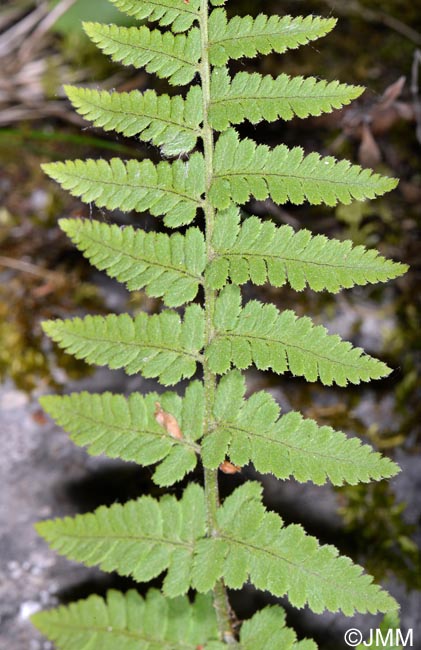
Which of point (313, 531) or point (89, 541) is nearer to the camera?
point (89, 541)

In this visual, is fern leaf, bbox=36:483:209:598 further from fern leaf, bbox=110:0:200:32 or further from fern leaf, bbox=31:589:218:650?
fern leaf, bbox=110:0:200:32

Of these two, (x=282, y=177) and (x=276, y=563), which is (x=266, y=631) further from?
(x=282, y=177)

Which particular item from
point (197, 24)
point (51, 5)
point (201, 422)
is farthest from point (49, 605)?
point (51, 5)

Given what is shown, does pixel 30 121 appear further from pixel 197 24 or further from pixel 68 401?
pixel 68 401

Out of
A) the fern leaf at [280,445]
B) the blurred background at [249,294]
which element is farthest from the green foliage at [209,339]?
the blurred background at [249,294]

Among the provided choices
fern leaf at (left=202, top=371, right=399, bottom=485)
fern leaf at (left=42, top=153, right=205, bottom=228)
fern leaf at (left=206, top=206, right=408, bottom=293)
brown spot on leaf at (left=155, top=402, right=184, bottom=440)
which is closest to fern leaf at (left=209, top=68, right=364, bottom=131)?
fern leaf at (left=42, top=153, right=205, bottom=228)

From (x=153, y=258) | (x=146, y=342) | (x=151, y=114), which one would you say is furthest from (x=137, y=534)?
(x=151, y=114)
